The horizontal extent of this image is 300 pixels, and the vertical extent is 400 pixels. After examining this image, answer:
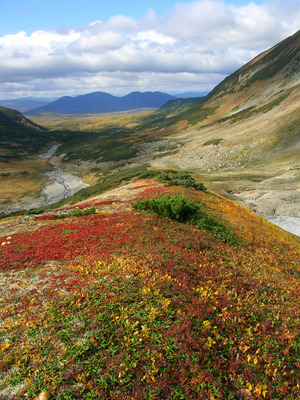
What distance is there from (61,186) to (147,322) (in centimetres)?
9084

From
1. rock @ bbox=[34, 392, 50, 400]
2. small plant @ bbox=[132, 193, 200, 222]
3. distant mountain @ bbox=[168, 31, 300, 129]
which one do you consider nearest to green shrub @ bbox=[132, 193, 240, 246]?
small plant @ bbox=[132, 193, 200, 222]

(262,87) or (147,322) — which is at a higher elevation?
(262,87)

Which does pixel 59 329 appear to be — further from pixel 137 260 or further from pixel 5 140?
pixel 5 140

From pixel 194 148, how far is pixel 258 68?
393 feet

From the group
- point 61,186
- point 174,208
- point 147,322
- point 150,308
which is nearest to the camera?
point 147,322

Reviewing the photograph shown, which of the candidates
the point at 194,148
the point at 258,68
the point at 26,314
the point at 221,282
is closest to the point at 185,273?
the point at 221,282

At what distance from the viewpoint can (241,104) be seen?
149 m

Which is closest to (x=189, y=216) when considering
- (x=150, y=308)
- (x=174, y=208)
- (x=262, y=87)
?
(x=174, y=208)

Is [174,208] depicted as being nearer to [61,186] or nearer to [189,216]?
[189,216]

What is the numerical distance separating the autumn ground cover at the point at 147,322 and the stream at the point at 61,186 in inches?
2703

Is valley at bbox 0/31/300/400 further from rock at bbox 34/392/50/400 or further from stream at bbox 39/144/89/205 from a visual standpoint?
stream at bbox 39/144/89/205

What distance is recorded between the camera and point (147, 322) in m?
7.42

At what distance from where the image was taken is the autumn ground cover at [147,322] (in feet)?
19.1

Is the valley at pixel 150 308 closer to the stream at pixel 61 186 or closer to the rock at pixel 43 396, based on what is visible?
the rock at pixel 43 396
